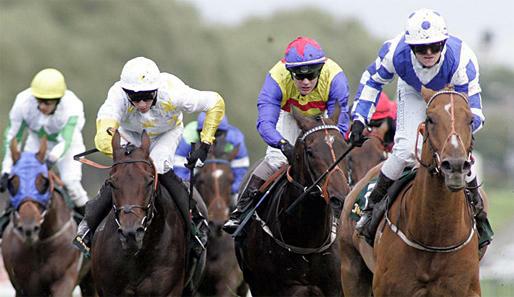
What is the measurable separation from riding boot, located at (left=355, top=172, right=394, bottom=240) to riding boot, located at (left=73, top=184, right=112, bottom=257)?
2059mm

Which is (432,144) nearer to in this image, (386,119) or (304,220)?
(304,220)

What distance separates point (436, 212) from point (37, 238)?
5678 millimetres

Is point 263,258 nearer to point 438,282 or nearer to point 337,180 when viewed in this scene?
point 337,180

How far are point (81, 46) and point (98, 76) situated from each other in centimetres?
173

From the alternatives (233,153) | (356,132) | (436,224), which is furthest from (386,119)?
(436,224)

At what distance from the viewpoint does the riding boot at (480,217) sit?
902 cm

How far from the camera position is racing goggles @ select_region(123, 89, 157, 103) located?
9.77m

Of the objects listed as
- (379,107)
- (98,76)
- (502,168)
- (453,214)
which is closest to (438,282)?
(453,214)

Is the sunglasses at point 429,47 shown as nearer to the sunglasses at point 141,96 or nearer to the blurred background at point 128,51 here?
the sunglasses at point 141,96

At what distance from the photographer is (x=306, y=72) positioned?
10305 millimetres

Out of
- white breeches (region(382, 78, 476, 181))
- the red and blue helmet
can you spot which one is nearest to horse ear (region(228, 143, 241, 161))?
the red and blue helmet

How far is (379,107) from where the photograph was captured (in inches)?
524

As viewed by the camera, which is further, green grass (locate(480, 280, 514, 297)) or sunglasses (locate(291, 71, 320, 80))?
green grass (locate(480, 280, 514, 297))

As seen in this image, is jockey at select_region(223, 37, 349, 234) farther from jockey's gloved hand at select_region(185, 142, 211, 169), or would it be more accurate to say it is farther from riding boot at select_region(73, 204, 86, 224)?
riding boot at select_region(73, 204, 86, 224)
